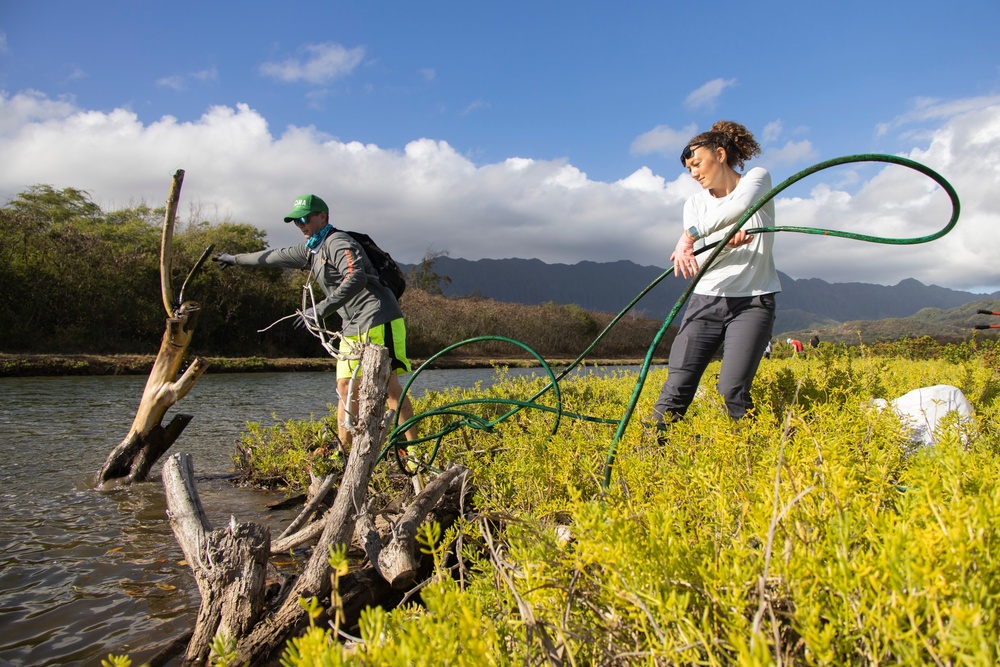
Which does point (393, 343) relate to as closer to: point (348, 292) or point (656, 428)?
point (348, 292)

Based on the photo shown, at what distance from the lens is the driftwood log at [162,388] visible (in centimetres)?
526

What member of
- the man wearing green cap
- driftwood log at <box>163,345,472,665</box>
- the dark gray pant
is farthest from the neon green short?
the dark gray pant

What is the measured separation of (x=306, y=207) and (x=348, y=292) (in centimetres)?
89

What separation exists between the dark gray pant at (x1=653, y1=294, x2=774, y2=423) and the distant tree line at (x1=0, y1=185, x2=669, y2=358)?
15.5 m

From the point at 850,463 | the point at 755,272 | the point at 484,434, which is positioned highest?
the point at 755,272

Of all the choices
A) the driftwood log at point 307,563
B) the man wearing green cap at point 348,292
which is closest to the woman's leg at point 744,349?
the driftwood log at point 307,563

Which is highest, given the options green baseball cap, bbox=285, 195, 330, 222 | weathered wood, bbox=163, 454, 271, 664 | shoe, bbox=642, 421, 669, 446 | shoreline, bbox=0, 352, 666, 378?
green baseball cap, bbox=285, 195, 330, 222

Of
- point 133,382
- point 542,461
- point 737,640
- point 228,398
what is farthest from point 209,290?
point 737,640

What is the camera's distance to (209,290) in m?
26.2

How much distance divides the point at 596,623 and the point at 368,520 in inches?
65.7

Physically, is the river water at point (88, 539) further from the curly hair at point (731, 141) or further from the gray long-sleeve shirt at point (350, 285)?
the curly hair at point (731, 141)

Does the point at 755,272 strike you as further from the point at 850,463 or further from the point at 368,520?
the point at 368,520

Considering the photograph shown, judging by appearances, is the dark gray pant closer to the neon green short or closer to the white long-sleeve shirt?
the white long-sleeve shirt

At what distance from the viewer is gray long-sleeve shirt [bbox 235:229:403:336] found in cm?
453
